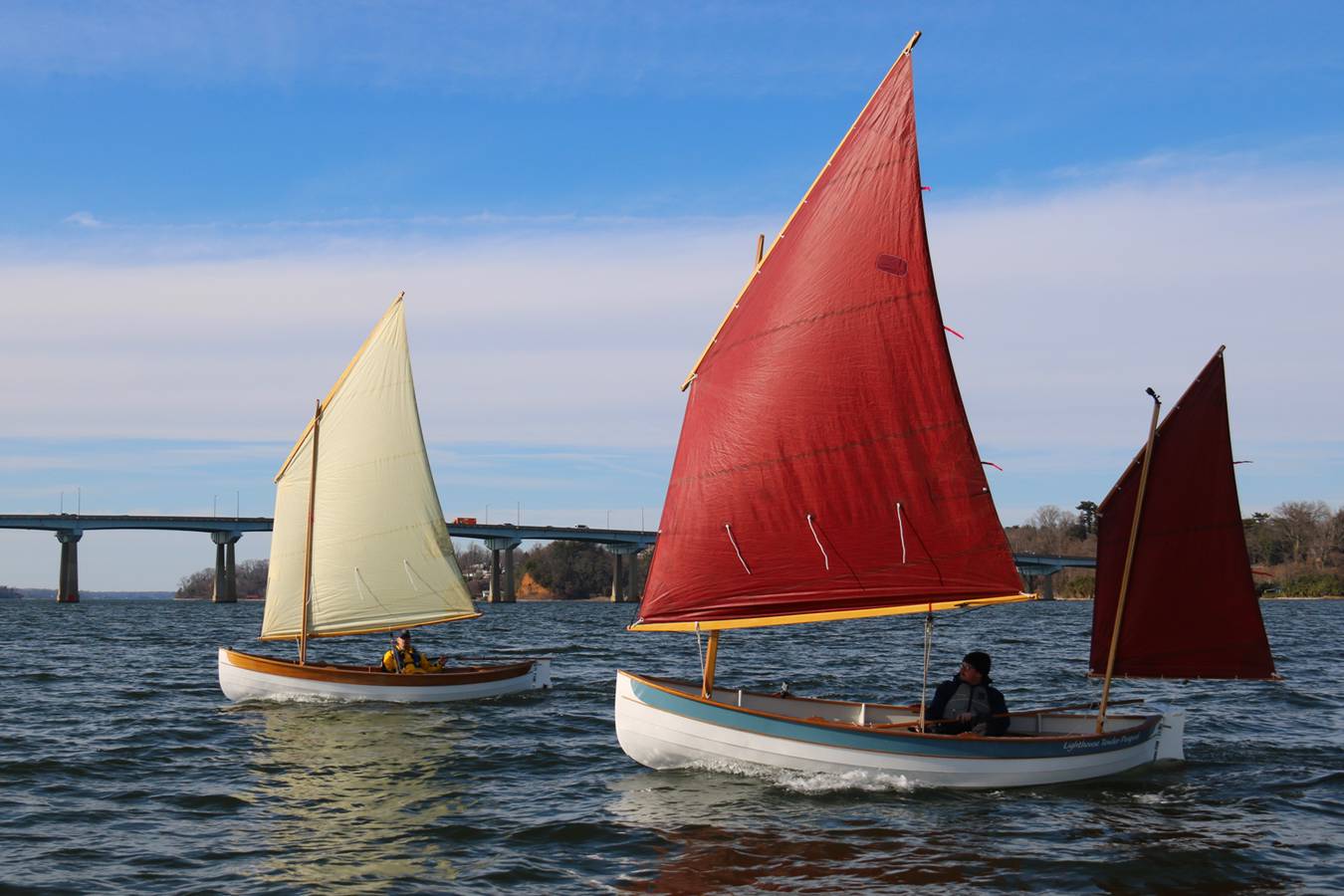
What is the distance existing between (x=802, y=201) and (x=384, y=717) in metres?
17.4

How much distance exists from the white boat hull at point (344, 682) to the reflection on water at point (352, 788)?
0.36 metres

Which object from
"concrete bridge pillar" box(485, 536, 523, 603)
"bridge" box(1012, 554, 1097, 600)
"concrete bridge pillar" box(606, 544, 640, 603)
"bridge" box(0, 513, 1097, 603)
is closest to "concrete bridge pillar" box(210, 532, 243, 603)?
"bridge" box(0, 513, 1097, 603)

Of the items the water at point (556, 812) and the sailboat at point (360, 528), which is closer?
the water at point (556, 812)

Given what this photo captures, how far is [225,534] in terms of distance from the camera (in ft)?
481

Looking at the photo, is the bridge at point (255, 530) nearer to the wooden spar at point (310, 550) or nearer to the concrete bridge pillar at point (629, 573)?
the concrete bridge pillar at point (629, 573)

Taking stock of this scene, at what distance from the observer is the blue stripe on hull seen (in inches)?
799

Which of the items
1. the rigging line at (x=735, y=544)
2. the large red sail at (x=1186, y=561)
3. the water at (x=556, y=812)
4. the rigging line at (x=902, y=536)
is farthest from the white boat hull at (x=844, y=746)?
the rigging line at (x=902, y=536)

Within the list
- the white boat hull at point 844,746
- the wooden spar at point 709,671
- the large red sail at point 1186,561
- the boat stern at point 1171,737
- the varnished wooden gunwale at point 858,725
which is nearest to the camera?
the varnished wooden gunwale at point 858,725

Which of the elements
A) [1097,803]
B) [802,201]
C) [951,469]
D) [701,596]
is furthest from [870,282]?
[1097,803]

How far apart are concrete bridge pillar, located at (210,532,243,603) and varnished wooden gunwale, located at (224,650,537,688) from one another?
120299mm

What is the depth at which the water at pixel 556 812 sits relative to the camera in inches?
640

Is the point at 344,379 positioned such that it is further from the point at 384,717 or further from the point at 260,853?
the point at 260,853

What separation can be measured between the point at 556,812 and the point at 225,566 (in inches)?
5631

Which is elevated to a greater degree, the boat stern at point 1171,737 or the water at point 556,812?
the boat stern at point 1171,737
